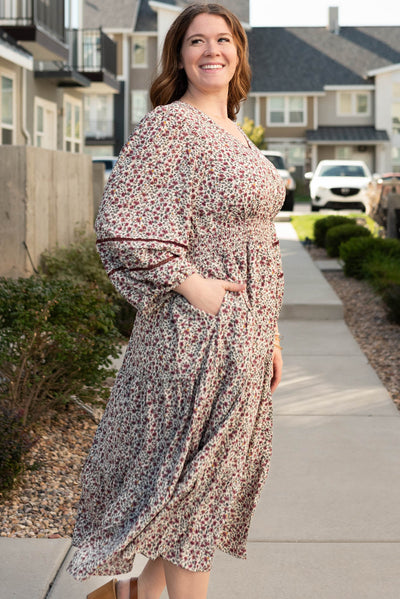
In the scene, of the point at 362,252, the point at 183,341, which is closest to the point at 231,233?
the point at 183,341

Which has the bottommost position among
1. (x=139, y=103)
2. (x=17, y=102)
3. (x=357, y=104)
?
(x=17, y=102)

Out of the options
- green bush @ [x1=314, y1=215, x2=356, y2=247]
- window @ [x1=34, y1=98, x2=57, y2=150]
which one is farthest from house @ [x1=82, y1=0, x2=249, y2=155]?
green bush @ [x1=314, y1=215, x2=356, y2=247]

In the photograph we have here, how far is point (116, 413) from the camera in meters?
2.64

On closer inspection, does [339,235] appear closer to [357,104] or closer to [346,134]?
[346,134]

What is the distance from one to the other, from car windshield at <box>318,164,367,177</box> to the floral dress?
26.3 meters

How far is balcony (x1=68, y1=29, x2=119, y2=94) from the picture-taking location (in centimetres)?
2177

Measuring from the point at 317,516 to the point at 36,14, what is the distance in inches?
572

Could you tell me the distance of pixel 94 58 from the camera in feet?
74.9

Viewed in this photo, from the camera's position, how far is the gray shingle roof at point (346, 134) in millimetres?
46688

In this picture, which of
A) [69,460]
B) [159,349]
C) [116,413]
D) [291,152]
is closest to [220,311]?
[159,349]

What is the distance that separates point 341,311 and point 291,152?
40512mm

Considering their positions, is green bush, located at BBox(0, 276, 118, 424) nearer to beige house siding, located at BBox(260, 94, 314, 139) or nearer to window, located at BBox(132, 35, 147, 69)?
window, located at BBox(132, 35, 147, 69)

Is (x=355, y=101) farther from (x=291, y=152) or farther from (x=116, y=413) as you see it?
(x=116, y=413)

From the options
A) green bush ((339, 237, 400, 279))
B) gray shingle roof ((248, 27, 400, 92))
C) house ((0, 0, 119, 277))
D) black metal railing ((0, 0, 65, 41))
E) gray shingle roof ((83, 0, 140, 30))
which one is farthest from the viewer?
gray shingle roof ((248, 27, 400, 92))
